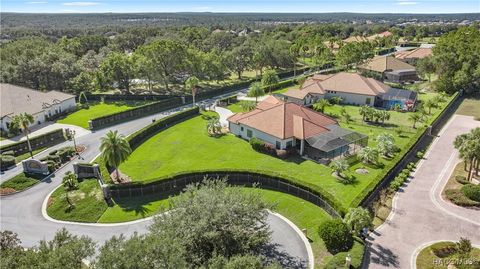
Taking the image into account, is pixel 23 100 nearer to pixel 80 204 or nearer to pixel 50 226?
pixel 80 204

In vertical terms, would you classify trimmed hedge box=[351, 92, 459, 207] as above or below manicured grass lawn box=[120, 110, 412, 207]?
above

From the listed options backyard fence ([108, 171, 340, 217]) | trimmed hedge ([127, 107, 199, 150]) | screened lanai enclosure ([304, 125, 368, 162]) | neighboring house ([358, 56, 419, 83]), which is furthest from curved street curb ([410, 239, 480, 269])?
neighboring house ([358, 56, 419, 83])

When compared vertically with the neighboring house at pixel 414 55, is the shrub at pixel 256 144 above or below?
below

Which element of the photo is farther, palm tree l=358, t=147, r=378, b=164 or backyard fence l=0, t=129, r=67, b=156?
backyard fence l=0, t=129, r=67, b=156

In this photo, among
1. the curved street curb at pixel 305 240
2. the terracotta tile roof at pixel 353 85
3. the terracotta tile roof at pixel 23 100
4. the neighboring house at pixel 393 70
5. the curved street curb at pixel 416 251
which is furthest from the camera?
the neighboring house at pixel 393 70

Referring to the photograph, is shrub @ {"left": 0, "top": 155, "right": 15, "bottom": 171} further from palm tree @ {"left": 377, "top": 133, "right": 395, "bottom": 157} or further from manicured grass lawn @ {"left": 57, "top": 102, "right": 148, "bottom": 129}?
palm tree @ {"left": 377, "top": 133, "right": 395, "bottom": 157}

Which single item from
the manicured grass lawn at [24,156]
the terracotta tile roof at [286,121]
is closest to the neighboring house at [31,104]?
the manicured grass lawn at [24,156]

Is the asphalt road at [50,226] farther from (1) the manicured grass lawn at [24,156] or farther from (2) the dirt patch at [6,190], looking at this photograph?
(1) the manicured grass lawn at [24,156]
